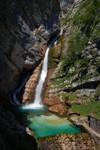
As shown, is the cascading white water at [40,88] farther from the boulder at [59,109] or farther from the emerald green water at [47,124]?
the emerald green water at [47,124]

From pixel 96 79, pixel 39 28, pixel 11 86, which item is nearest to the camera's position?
pixel 96 79

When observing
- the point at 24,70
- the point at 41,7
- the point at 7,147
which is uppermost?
the point at 41,7

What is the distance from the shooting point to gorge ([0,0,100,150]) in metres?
20.8

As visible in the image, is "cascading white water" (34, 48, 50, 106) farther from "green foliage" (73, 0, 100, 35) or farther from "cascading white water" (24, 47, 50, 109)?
"green foliage" (73, 0, 100, 35)

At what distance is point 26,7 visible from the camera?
3534 centimetres

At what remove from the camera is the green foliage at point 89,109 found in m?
26.1

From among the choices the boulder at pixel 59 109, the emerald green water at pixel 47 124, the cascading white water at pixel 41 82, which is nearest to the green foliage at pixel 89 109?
the boulder at pixel 59 109

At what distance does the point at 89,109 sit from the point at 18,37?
11.1m

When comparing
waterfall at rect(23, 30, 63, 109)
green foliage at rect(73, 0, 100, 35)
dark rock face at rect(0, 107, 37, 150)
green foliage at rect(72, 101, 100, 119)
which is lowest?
dark rock face at rect(0, 107, 37, 150)

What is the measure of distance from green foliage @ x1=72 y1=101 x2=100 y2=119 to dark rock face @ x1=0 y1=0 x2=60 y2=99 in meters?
7.43

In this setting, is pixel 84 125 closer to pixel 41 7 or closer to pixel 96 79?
pixel 96 79

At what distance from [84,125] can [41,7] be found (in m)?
20.5

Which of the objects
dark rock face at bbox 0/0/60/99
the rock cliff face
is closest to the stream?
the rock cliff face

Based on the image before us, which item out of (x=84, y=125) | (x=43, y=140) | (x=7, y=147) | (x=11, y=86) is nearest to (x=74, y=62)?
(x=11, y=86)
